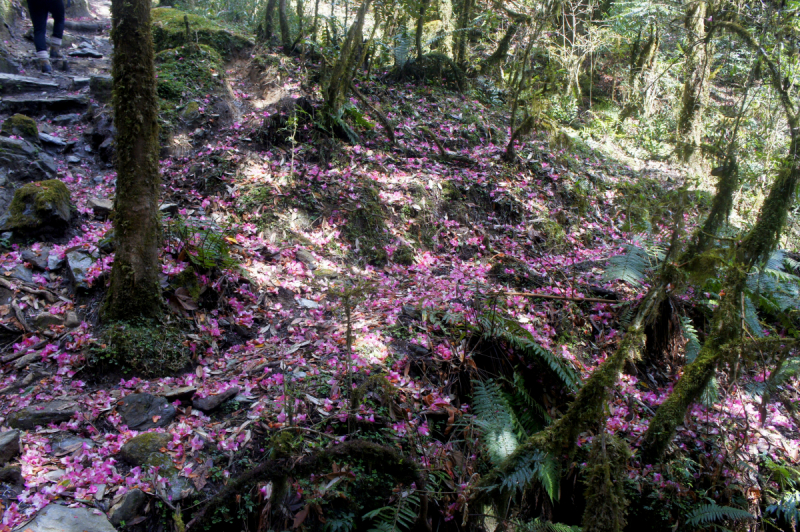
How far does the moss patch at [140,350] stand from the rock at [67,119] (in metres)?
5.11

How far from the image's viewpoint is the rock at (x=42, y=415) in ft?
9.22

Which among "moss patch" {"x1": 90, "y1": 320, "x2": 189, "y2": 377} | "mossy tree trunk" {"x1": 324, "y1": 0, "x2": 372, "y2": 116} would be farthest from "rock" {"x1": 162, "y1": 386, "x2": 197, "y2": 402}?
"mossy tree trunk" {"x1": 324, "y1": 0, "x2": 372, "y2": 116}

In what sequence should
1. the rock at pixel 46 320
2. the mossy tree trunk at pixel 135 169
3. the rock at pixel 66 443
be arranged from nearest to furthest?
the rock at pixel 66 443 < the mossy tree trunk at pixel 135 169 < the rock at pixel 46 320

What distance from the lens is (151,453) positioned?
2773 mm

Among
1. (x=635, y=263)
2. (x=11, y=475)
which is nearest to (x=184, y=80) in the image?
(x=11, y=475)

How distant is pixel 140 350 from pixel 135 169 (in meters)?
1.41

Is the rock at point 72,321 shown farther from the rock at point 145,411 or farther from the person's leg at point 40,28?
the person's leg at point 40,28

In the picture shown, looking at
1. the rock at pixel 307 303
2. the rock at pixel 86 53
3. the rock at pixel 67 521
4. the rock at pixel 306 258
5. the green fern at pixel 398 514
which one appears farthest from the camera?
the rock at pixel 86 53

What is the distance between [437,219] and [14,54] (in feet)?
28.2

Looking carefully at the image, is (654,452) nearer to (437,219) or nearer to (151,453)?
(151,453)

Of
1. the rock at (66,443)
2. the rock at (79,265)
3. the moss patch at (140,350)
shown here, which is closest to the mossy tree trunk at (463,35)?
the rock at (79,265)

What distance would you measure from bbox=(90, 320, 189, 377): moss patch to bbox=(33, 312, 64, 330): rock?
53 cm

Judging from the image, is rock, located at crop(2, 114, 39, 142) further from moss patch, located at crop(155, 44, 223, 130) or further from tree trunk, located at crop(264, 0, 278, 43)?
tree trunk, located at crop(264, 0, 278, 43)

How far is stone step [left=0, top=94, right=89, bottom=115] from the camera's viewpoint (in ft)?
21.4
